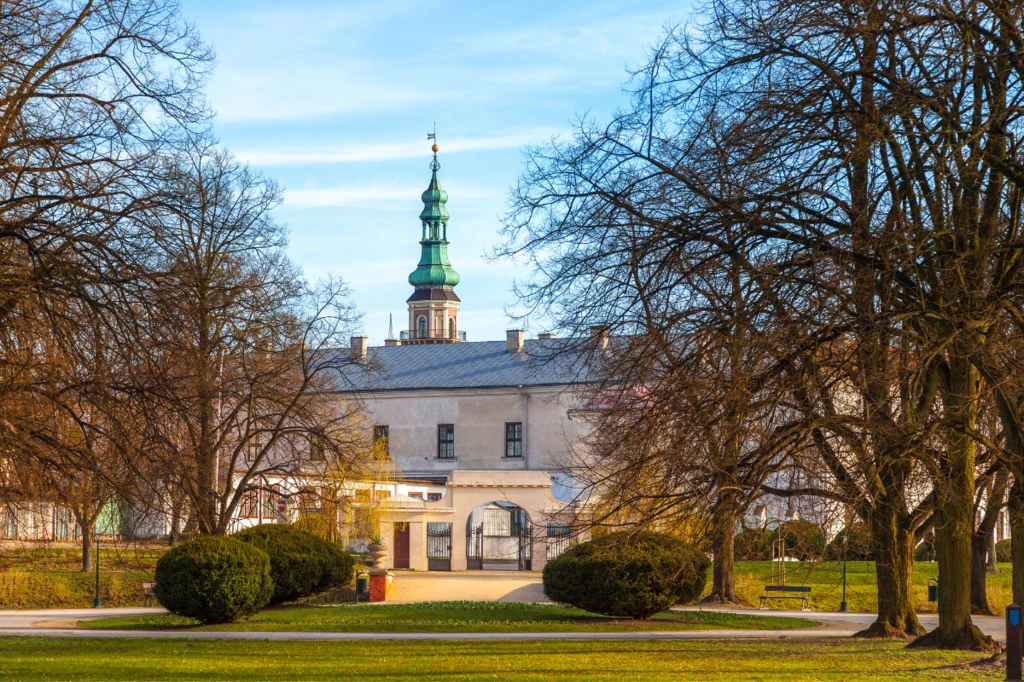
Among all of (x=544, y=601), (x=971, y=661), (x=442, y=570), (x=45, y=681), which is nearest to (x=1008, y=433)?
(x=971, y=661)

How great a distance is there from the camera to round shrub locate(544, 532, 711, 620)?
23.0 metres

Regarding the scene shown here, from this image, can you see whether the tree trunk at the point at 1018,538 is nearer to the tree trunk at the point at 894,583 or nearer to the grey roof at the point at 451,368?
the tree trunk at the point at 894,583

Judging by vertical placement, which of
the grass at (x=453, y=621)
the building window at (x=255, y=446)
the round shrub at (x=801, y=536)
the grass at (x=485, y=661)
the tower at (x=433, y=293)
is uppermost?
the tower at (x=433, y=293)

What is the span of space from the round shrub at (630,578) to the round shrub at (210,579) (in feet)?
20.3

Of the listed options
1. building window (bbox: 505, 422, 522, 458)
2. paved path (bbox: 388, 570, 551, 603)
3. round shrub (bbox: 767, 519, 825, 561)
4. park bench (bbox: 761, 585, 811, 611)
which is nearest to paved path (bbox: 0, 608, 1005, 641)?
round shrub (bbox: 767, 519, 825, 561)

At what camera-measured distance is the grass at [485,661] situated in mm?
13992

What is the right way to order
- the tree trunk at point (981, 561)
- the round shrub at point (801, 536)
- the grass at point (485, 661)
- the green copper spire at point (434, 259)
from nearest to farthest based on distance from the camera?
the grass at point (485, 661) → the round shrub at point (801, 536) → the tree trunk at point (981, 561) → the green copper spire at point (434, 259)

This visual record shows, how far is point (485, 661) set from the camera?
1598cm

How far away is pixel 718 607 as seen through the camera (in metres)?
29.7

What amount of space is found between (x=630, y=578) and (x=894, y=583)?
523cm

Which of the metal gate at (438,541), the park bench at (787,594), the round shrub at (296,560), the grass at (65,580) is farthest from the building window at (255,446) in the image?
the park bench at (787,594)

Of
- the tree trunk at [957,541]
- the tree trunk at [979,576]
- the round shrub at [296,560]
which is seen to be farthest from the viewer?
the tree trunk at [979,576]

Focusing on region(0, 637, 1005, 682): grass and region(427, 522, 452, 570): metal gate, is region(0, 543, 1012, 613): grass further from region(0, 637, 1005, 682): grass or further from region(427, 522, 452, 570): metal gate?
region(0, 637, 1005, 682): grass

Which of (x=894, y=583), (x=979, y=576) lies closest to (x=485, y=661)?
(x=894, y=583)
